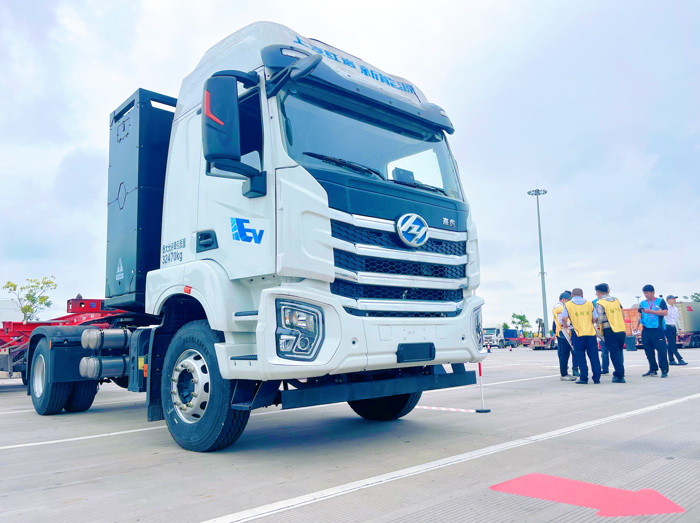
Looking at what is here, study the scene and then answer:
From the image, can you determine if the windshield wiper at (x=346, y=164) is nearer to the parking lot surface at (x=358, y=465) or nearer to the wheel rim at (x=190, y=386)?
the wheel rim at (x=190, y=386)

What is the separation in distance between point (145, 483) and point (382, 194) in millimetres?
2763

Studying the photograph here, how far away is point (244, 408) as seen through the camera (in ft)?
13.5

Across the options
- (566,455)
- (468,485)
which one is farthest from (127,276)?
(566,455)

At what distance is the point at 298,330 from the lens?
3873 millimetres

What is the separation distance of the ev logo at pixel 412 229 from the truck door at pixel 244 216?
3.54 ft

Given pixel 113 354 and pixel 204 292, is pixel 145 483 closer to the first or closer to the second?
pixel 204 292

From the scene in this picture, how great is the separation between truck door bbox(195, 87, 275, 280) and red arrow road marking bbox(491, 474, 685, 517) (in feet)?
7.32

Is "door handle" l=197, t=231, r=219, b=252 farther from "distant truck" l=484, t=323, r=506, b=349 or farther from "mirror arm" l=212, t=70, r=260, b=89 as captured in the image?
"distant truck" l=484, t=323, r=506, b=349

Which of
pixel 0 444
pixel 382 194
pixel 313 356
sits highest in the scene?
pixel 382 194

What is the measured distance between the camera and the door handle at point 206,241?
4.55 meters

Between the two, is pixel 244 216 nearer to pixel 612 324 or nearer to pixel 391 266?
pixel 391 266

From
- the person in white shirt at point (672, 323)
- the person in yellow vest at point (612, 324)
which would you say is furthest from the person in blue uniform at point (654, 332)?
the person in white shirt at point (672, 323)

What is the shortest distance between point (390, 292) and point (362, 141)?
1362 mm

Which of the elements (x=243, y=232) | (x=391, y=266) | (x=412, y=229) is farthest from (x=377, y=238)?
(x=243, y=232)
